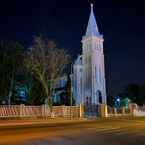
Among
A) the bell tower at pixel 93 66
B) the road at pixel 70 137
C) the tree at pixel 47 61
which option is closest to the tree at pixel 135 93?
the bell tower at pixel 93 66

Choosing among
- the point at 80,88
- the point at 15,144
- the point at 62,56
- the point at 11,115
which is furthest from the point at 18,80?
the point at 80,88

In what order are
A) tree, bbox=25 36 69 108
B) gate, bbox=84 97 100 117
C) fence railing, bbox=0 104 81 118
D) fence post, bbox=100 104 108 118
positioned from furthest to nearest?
fence post, bbox=100 104 108 118 < gate, bbox=84 97 100 117 < tree, bbox=25 36 69 108 < fence railing, bbox=0 104 81 118

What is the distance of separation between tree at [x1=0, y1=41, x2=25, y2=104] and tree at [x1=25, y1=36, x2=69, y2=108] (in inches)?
69.5

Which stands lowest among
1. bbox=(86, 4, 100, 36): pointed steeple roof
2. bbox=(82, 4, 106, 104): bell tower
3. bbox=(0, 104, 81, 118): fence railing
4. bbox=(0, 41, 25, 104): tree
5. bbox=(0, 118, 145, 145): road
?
bbox=(0, 118, 145, 145): road

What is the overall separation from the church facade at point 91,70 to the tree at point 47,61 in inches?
2004

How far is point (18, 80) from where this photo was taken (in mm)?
46594

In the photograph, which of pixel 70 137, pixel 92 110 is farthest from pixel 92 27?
pixel 70 137

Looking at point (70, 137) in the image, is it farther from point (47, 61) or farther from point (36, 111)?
point (47, 61)

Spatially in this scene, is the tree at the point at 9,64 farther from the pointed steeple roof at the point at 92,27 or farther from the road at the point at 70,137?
the pointed steeple roof at the point at 92,27

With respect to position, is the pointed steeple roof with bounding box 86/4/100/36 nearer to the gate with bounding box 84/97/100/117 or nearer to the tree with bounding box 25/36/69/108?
the gate with bounding box 84/97/100/117

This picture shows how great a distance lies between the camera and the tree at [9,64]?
4266cm

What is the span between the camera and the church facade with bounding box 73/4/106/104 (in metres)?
93.5

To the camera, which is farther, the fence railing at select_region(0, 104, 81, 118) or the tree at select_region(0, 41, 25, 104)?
the tree at select_region(0, 41, 25, 104)

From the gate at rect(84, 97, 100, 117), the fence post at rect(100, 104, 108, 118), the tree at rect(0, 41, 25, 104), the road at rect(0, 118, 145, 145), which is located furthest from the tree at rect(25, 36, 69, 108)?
the road at rect(0, 118, 145, 145)
